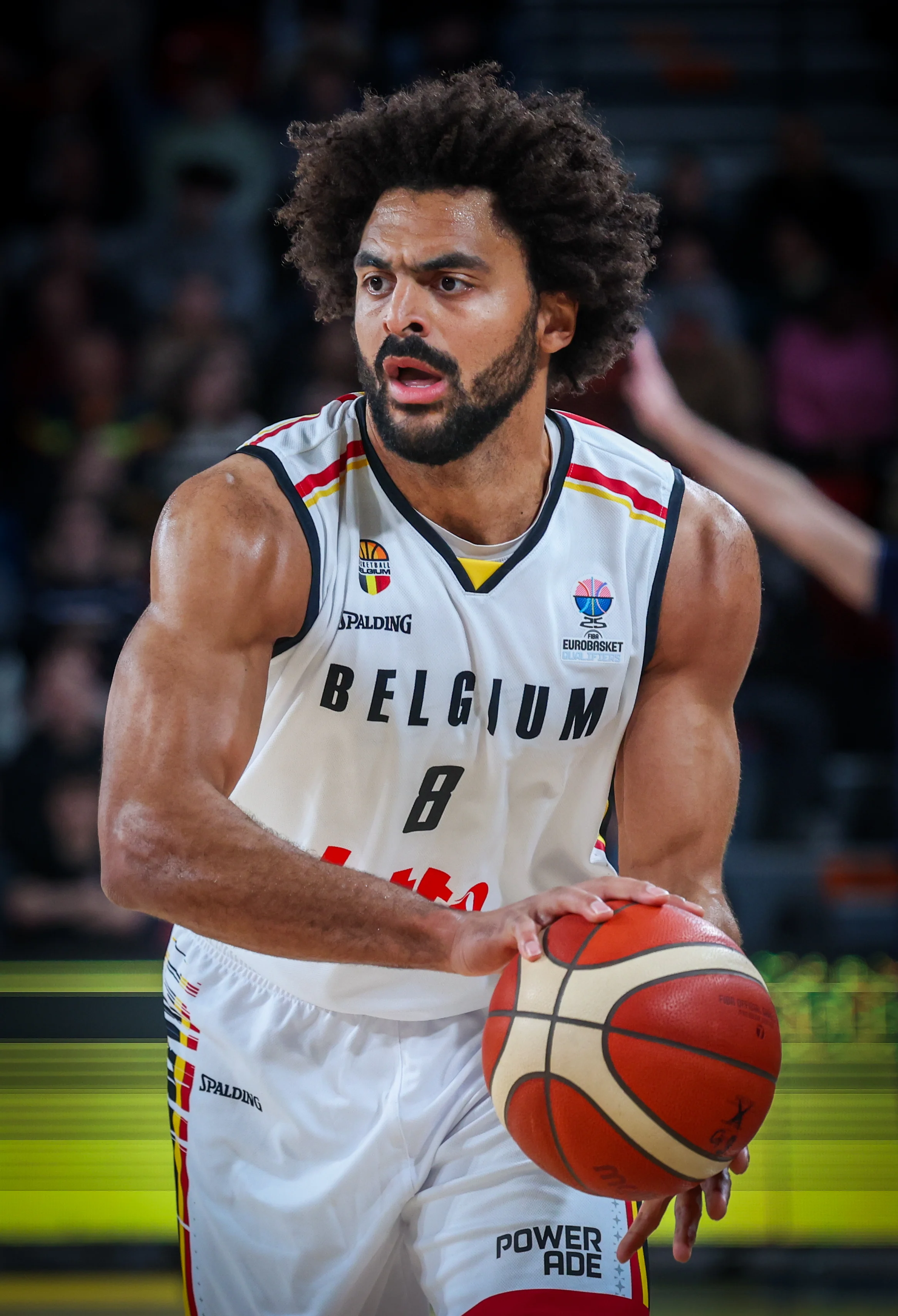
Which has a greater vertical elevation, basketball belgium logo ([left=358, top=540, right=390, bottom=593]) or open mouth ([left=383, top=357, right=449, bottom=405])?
open mouth ([left=383, top=357, right=449, bottom=405])

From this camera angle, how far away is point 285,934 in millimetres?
2357

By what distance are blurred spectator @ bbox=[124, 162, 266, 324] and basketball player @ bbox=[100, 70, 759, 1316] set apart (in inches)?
201

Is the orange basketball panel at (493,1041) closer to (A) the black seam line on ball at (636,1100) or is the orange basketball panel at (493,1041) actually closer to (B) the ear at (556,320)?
(A) the black seam line on ball at (636,1100)

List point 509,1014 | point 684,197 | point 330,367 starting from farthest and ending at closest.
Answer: point 684,197 < point 330,367 < point 509,1014

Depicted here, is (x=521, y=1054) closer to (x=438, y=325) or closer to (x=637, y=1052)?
(x=637, y=1052)

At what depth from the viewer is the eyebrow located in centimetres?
280

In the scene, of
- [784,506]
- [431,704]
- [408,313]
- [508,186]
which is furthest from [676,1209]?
[784,506]

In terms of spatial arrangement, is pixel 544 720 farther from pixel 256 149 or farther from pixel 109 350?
pixel 256 149

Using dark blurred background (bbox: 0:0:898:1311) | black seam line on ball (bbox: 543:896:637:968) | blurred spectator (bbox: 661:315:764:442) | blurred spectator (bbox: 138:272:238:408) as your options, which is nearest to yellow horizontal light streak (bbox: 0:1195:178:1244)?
dark blurred background (bbox: 0:0:898:1311)

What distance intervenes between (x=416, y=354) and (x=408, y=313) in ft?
0.24

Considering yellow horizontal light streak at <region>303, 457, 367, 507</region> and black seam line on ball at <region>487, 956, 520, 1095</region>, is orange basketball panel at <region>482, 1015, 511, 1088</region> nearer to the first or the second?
black seam line on ball at <region>487, 956, 520, 1095</region>

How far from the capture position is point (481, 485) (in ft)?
9.62

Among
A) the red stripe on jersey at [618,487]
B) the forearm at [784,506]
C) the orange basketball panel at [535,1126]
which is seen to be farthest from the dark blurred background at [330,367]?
the orange basketball panel at [535,1126]

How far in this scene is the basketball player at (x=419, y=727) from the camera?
8.31ft
